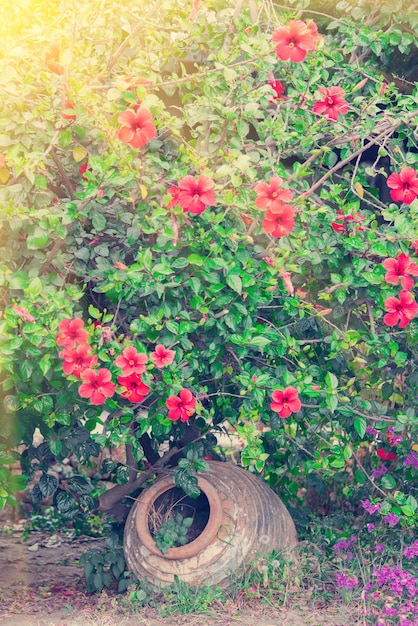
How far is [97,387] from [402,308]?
117 centimetres

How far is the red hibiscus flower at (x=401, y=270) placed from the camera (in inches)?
120

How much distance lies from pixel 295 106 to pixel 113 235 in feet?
2.93

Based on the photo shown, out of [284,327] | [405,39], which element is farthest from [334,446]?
[405,39]

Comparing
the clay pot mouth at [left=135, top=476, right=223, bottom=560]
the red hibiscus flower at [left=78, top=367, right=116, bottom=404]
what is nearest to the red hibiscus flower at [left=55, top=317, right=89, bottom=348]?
the red hibiscus flower at [left=78, top=367, right=116, bottom=404]

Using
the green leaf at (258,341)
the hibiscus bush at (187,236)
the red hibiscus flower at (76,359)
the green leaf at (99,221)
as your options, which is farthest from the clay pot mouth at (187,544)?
the green leaf at (99,221)

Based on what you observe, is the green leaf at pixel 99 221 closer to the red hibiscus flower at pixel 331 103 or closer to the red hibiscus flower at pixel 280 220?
the red hibiscus flower at pixel 280 220

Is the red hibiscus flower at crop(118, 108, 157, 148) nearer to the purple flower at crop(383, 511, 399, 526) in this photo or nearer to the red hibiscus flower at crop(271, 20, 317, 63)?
the red hibiscus flower at crop(271, 20, 317, 63)

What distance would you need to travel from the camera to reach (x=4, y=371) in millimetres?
3201

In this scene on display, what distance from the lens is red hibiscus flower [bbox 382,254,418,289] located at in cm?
305

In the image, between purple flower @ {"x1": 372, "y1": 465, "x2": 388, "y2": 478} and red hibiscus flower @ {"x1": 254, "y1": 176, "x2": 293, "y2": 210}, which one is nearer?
red hibiscus flower @ {"x1": 254, "y1": 176, "x2": 293, "y2": 210}

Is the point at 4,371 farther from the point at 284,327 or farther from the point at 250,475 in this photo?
the point at 250,475

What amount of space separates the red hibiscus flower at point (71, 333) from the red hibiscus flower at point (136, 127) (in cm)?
64

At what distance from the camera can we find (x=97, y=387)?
291 centimetres

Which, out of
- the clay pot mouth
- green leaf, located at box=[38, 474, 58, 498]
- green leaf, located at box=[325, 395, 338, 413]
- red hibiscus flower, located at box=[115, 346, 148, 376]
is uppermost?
red hibiscus flower, located at box=[115, 346, 148, 376]
